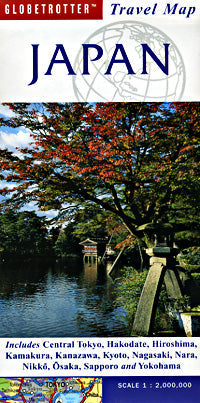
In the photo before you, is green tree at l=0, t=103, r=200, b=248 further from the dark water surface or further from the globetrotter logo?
the dark water surface

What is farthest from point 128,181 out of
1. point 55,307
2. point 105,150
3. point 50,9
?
point 55,307

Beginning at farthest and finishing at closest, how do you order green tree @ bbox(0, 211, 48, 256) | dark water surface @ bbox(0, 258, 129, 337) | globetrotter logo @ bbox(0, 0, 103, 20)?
green tree @ bbox(0, 211, 48, 256) < dark water surface @ bbox(0, 258, 129, 337) < globetrotter logo @ bbox(0, 0, 103, 20)

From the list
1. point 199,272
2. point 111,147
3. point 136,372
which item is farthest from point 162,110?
point 199,272

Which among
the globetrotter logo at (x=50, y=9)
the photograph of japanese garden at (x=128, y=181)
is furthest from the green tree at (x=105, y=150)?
the globetrotter logo at (x=50, y=9)

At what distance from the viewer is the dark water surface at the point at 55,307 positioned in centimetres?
852

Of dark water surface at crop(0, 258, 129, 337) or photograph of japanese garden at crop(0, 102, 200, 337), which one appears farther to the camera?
dark water surface at crop(0, 258, 129, 337)

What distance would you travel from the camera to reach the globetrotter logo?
15.9 ft

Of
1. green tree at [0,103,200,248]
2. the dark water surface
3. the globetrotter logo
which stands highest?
the globetrotter logo

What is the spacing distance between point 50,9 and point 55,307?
9.80 meters

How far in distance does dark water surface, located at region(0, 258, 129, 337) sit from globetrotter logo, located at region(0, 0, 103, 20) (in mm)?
6926

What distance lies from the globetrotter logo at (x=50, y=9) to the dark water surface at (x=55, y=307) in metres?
6.93

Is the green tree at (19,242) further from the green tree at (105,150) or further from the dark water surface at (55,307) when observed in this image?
the green tree at (105,150)

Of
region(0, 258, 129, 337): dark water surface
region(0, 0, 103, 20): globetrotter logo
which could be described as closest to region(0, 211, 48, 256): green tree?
region(0, 258, 129, 337): dark water surface

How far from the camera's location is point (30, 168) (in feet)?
23.5
